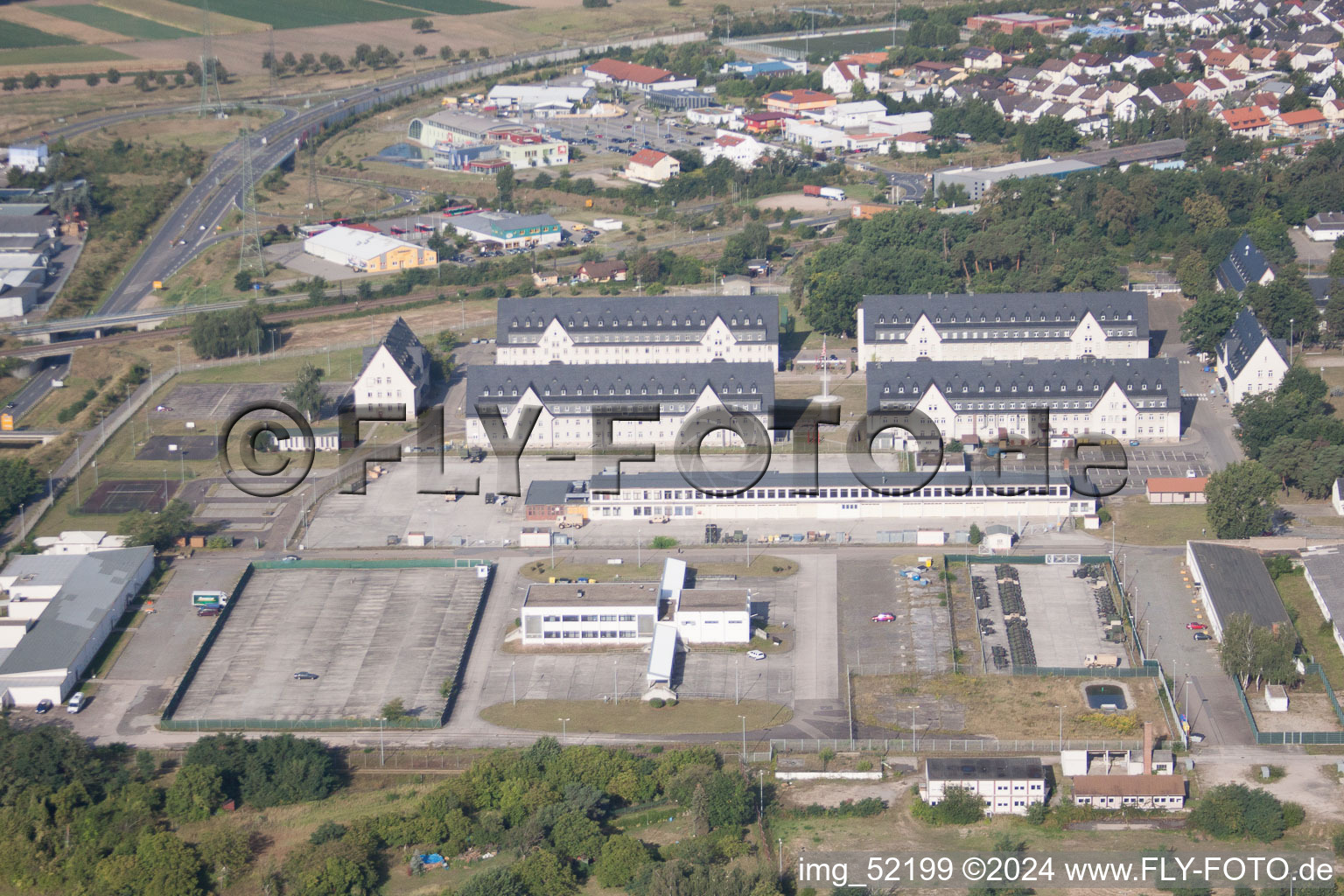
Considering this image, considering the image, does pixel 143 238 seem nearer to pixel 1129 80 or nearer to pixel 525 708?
pixel 525 708

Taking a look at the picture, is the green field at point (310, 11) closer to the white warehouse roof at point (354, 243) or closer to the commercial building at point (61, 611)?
the white warehouse roof at point (354, 243)

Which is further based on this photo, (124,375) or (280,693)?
(124,375)

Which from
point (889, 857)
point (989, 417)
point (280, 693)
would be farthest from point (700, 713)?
point (989, 417)

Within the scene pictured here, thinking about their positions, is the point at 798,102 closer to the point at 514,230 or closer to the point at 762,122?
the point at 762,122

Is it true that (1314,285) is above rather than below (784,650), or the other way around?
above

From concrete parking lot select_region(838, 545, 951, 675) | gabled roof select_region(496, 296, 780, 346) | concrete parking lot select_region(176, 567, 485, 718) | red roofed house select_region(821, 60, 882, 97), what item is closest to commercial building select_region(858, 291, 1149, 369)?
gabled roof select_region(496, 296, 780, 346)
